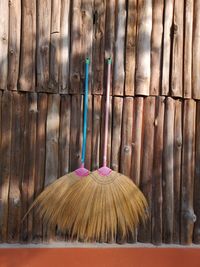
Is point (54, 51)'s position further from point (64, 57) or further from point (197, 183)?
point (197, 183)

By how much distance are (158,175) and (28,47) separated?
64.6 inches

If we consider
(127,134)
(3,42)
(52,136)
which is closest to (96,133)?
(127,134)

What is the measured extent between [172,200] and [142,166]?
42 cm

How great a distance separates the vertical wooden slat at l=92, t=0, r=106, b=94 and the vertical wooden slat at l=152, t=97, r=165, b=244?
1.89 feet

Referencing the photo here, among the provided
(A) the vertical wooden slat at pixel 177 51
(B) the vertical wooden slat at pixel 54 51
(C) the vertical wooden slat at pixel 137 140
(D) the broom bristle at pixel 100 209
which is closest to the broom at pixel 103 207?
(D) the broom bristle at pixel 100 209

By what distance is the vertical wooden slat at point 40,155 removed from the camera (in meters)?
4.01

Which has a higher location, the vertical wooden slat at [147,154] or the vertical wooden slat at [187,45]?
the vertical wooden slat at [187,45]

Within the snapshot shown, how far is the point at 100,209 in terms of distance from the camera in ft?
13.0

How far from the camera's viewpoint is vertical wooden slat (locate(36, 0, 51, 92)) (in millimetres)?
4008

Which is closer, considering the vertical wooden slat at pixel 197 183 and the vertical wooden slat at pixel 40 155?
the vertical wooden slat at pixel 40 155

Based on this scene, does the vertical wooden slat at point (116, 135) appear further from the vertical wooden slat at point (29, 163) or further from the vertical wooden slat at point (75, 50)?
the vertical wooden slat at point (29, 163)

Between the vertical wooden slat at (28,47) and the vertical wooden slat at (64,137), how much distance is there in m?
0.32

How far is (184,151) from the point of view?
420 cm

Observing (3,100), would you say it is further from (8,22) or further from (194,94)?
(194,94)
